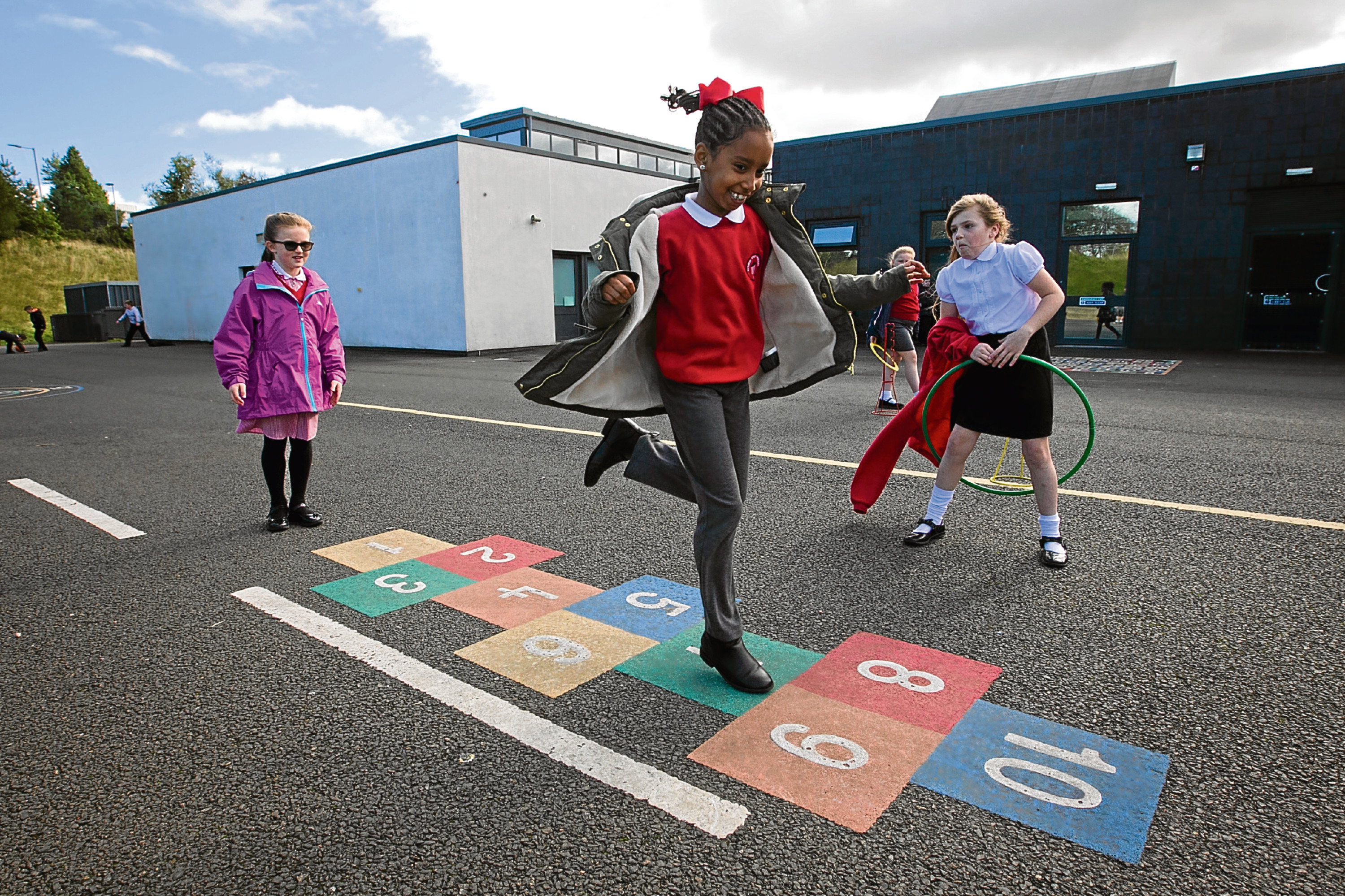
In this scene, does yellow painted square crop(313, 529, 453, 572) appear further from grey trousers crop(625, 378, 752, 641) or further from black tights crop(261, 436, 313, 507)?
grey trousers crop(625, 378, 752, 641)

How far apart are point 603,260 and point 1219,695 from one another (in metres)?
2.51

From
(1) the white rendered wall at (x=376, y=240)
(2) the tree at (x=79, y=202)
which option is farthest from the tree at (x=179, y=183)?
(1) the white rendered wall at (x=376, y=240)

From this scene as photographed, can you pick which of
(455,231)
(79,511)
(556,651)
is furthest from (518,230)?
(556,651)

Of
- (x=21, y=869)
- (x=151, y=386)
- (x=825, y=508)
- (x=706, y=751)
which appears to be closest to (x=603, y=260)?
(x=706, y=751)

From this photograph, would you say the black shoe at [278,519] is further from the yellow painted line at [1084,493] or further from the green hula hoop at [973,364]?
the green hula hoop at [973,364]

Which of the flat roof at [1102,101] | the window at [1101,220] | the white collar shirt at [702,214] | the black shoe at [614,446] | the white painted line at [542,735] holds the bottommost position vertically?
the white painted line at [542,735]

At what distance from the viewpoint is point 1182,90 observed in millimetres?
18156

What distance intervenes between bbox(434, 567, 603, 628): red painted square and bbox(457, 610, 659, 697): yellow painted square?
4.2 inches

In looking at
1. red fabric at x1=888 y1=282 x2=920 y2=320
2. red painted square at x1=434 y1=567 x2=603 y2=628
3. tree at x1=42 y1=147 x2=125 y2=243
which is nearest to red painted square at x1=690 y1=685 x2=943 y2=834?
red painted square at x1=434 y1=567 x2=603 y2=628

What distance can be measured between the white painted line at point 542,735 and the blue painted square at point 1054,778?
616 millimetres

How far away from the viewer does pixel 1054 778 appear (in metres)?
2.32

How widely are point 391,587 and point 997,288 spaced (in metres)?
3.32

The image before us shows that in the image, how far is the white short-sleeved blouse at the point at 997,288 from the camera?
4078mm

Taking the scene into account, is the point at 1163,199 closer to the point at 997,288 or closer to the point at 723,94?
the point at 997,288
